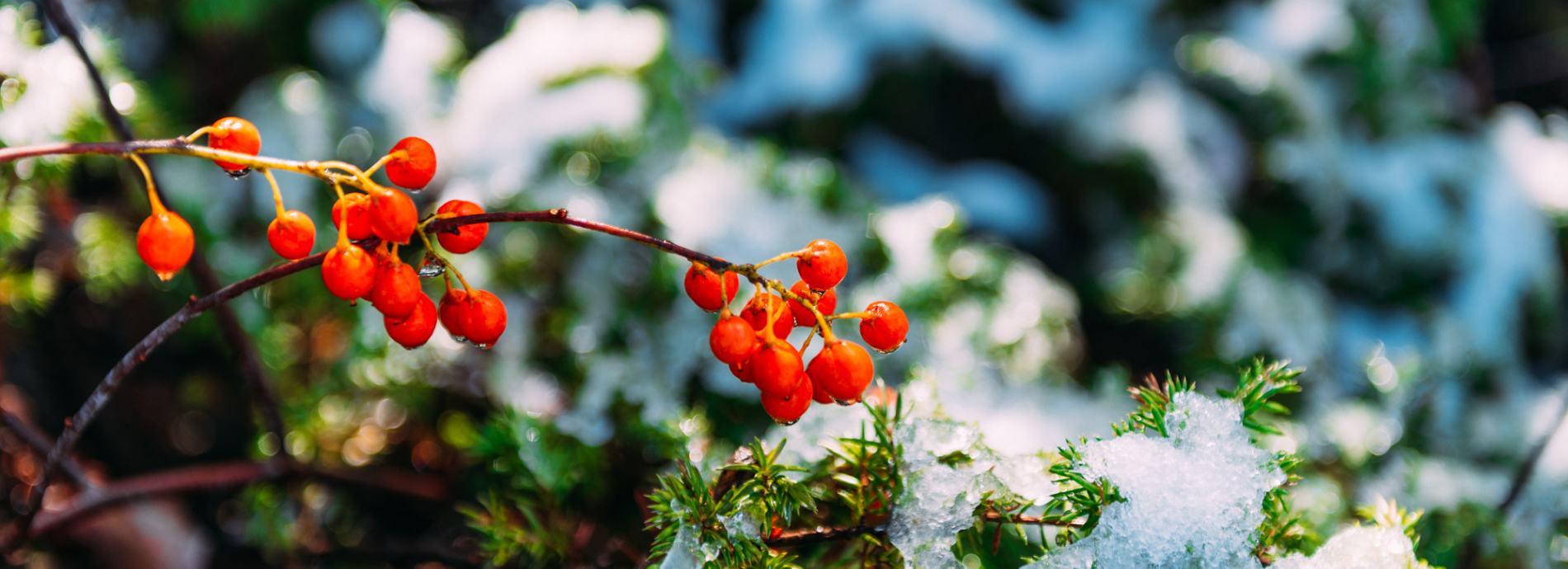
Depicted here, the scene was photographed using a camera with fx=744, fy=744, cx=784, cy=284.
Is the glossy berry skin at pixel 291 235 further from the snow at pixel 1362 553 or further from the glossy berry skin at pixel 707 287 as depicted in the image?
the snow at pixel 1362 553

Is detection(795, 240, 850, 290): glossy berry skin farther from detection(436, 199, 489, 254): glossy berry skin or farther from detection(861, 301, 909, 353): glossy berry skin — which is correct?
detection(436, 199, 489, 254): glossy berry skin

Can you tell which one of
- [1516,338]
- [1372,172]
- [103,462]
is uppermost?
[1372,172]

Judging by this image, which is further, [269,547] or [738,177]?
[738,177]

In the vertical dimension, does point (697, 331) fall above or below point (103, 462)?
above

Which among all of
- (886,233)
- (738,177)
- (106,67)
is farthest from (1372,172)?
(106,67)

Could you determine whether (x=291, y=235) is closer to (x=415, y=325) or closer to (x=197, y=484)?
(x=415, y=325)

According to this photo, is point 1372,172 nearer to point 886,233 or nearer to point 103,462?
point 886,233
